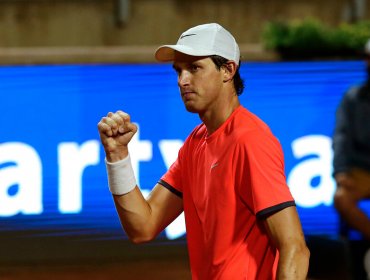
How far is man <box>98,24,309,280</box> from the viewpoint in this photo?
3553mm

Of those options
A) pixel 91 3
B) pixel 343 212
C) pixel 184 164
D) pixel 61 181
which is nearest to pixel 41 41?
pixel 91 3

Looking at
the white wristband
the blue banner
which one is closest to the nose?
the white wristband

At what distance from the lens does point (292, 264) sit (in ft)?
11.4

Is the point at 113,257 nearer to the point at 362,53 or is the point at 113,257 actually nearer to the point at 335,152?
the point at 335,152

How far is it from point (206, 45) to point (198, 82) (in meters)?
0.14

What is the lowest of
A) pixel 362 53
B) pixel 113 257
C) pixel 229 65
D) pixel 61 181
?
pixel 113 257

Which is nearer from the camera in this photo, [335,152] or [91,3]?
[335,152]

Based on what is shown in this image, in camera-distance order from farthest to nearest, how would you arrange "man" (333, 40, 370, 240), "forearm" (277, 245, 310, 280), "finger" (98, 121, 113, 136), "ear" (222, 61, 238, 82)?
"man" (333, 40, 370, 240), "ear" (222, 61, 238, 82), "finger" (98, 121, 113, 136), "forearm" (277, 245, 310, 280)

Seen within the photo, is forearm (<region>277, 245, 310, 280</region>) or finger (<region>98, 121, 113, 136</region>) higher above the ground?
finger (<region>98, 121, 113, 136</region>)

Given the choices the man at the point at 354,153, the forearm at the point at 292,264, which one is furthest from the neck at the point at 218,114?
the man at the point at 354,153

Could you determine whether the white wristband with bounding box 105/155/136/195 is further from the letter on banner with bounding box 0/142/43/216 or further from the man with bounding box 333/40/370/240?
the letter on banner with bounding box 0/142/43/216

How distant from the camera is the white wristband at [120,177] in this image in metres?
3.94

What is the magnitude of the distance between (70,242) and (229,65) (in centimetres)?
377

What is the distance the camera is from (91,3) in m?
11.2
